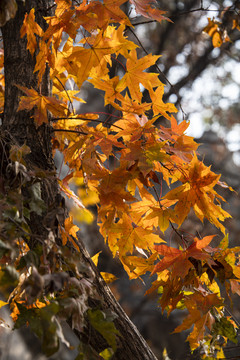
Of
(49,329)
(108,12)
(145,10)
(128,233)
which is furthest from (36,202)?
(145,10)

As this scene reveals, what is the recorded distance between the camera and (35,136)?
3.42 feet

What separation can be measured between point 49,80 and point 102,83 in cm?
22

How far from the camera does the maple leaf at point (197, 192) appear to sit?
939 mm

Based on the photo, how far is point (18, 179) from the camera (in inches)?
28.3

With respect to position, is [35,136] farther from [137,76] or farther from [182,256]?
[182,256]

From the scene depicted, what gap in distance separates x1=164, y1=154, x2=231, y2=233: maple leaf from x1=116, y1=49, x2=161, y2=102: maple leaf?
10.0 inches

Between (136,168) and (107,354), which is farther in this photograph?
(136,168)

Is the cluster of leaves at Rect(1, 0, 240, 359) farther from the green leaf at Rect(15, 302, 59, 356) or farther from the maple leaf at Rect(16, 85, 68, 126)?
the green leaf at Rect(15, 302, 59, 356)

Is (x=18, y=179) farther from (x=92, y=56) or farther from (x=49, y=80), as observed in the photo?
(x=49, y=80)

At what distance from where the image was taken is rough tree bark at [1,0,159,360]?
939 millimetres

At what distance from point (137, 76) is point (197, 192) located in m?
0.36

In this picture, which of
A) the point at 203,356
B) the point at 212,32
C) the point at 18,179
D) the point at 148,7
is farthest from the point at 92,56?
the point at 212,32

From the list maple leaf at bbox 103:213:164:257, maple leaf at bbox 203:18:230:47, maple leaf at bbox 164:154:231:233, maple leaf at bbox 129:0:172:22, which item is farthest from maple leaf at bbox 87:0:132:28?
maple leaf at bbox 203:18:230:47

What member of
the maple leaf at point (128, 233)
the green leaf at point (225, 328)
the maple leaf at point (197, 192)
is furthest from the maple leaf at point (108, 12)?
the green leaf at point (225, 328)
